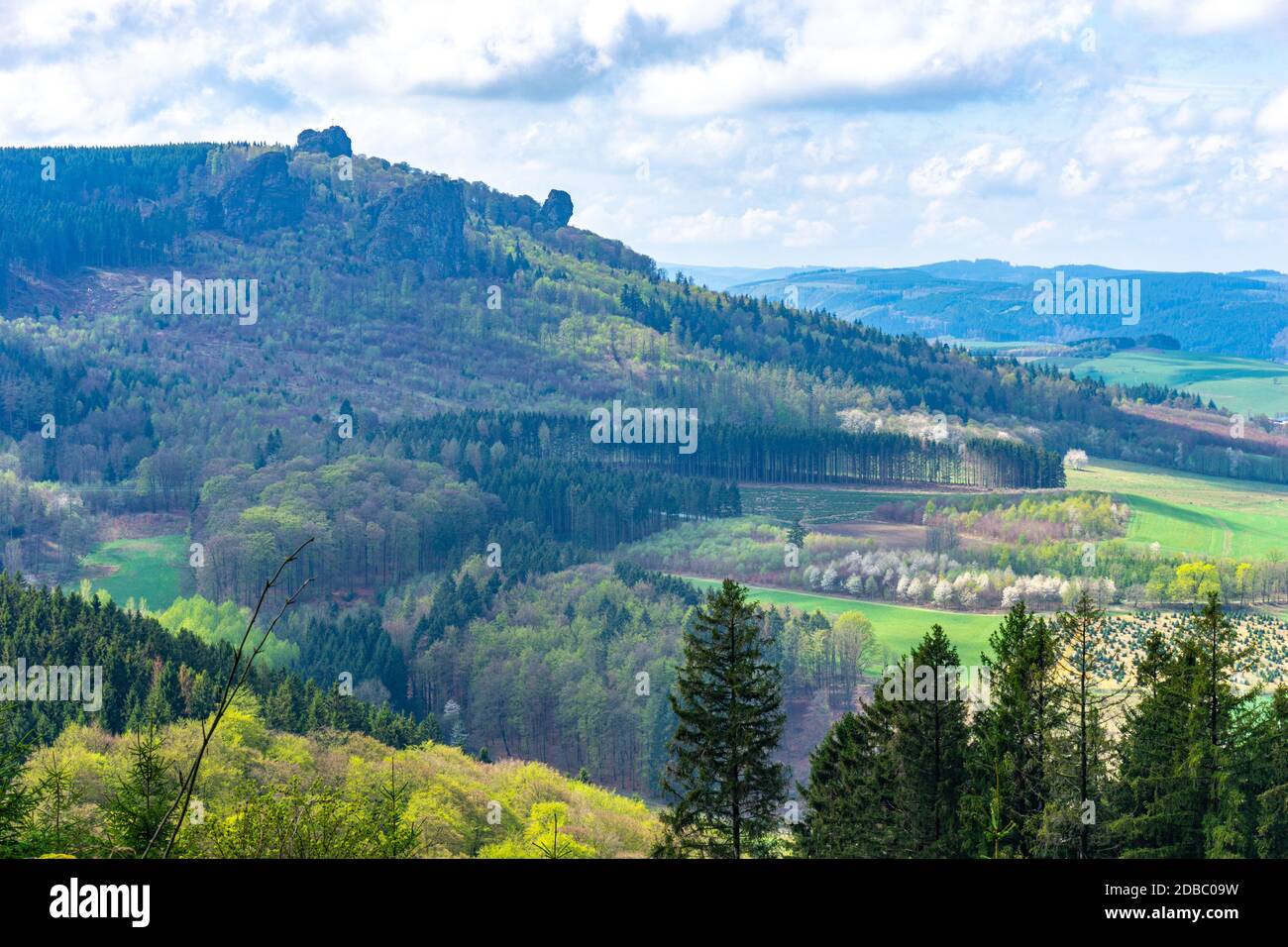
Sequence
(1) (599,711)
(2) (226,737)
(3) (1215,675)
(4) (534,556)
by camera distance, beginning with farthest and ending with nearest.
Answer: (4) (534,556) < (1) (599,711) < (2) (226,737) < (3) (1215,675)

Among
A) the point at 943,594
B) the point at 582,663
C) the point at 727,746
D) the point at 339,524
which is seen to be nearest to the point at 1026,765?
the point at 727,746

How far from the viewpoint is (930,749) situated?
49031mm

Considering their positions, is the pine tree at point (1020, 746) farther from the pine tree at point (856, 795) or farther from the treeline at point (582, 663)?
the treeline at point (582, 663)

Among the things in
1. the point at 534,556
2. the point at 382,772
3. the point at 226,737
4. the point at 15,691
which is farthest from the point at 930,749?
the point at 534,556

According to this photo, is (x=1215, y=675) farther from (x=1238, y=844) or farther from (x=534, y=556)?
(x=534, y=556)

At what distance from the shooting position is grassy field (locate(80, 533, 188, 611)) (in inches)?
6383

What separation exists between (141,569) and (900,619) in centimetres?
9299

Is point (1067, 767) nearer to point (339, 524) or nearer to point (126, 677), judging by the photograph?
point (126, 677)

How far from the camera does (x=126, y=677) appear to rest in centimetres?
9238
